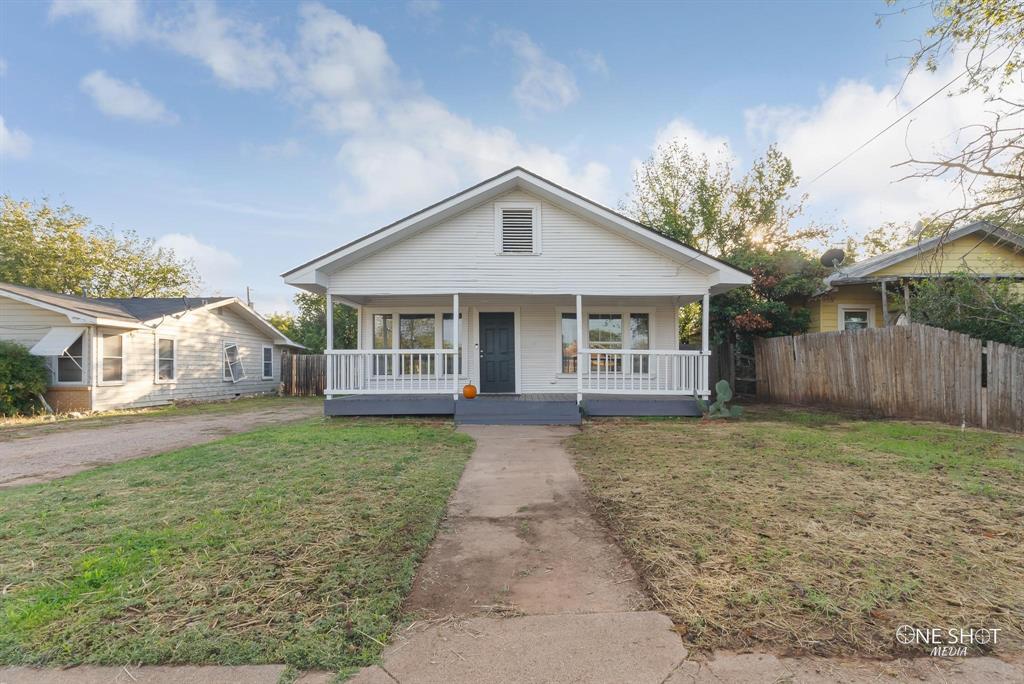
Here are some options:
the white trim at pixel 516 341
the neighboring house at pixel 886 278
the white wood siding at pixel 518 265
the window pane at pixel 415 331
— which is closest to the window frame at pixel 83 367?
the white wood siding at pixel 518 265

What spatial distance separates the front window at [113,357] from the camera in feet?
41.2

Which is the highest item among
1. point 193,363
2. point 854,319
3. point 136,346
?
point 854,319

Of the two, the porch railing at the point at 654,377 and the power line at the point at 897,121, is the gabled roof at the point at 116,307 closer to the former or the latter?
the porch railing at the point at 654,377

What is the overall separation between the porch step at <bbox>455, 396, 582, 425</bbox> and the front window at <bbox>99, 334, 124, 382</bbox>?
455 inches

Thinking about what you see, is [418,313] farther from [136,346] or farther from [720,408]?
[136,346]

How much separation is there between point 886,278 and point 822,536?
11.9m

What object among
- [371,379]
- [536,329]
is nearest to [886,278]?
[536,329]

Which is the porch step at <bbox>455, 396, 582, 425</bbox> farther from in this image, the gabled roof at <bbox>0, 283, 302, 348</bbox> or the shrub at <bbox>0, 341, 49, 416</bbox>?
the shrub at <bbox>0, 341, 49, 416</bbox>

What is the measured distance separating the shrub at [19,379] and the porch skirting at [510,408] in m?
8.79

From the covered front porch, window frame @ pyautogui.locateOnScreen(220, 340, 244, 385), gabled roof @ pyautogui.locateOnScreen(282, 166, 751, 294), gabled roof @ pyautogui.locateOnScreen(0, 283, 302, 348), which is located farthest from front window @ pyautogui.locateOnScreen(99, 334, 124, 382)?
gabled roof @ pyautogui.locateOnScreen(282, 166, 751, 294)

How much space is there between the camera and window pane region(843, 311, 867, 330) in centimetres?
1286

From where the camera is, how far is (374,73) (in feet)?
42.6

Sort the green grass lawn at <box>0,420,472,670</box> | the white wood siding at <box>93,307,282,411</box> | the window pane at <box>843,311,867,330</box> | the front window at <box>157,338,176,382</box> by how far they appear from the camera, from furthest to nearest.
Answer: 1. the front window at <box>157,338,176,382</box>
2. the white wood siding at <box>93,307,282,411</box>
3. the window pane at <box>843,311,867,330</box>
4. the green grass lawn at <box>0,420,472,670</box>

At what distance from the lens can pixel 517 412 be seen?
904 centimetres
